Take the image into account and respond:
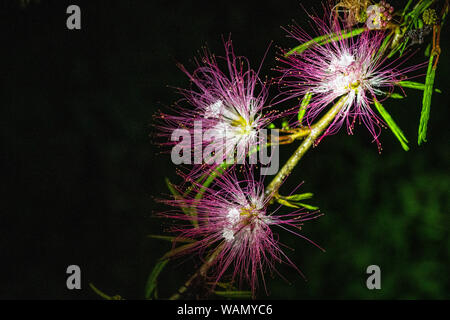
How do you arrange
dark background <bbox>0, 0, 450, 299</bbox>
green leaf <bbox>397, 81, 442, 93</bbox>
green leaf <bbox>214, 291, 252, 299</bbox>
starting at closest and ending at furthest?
green leaf <bbox>397, 81, 442, 93</bbox> → green leaf <bbox>214, 291, 252, 299</bbox> → dark background <bbox>0, 0, 450, 299</bbox>

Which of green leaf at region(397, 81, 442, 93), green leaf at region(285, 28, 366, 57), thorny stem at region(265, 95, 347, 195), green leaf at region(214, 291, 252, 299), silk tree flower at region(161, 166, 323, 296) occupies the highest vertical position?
green leaf at region(285, 28, 366, 57)

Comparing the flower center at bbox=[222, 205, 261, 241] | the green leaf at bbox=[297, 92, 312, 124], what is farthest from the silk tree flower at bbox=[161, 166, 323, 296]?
the green leaf at bbox=[297, 92, 312, 124]

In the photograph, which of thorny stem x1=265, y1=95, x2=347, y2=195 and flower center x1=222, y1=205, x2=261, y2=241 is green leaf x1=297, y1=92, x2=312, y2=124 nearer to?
thorny stem x1=265, y1=95, x2=347, y2=195

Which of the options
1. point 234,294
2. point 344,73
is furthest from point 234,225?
point 344,73

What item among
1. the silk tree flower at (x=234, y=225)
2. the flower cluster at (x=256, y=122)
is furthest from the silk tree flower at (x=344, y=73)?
the silk tree flower at (x=234, y=225)

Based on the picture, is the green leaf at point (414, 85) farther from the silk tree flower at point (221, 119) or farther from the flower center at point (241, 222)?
the flower center at point (241, 222)

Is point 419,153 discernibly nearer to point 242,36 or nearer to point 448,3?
point 448,3

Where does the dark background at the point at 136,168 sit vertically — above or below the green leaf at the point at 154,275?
above

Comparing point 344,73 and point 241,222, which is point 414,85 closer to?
point 344,73
